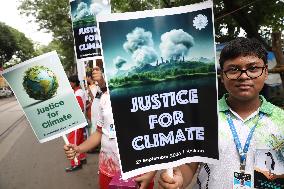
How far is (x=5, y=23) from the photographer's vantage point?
62250mm

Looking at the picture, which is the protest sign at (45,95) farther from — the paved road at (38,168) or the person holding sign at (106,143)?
the paved road at (38,168)

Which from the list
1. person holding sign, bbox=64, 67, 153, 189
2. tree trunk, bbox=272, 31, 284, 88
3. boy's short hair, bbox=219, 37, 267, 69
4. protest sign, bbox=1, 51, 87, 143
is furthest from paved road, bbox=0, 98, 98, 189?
boy's short hair, bbox=219, 37, 267, 69

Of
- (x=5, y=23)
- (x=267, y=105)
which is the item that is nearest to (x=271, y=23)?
(x=267, y=105)

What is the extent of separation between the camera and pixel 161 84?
1.88 meters

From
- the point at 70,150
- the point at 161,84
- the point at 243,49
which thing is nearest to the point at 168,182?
the point at 161,84

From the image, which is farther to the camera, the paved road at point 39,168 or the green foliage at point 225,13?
the green foliage at point 225,13

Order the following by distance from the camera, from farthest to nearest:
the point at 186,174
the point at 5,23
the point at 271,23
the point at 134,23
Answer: the point at 5,23, the point at 271,23, the point at 186,174, the point at 134,23

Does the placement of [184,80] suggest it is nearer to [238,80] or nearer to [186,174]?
[238,80]

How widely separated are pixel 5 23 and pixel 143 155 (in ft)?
215

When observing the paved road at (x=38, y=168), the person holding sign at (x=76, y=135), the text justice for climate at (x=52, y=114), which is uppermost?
the text justice for climate at (x=52, y=114)

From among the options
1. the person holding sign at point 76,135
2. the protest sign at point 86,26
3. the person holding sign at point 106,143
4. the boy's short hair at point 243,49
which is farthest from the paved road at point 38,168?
the boy's short hair at point 243,49

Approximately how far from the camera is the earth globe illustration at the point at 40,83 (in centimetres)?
309

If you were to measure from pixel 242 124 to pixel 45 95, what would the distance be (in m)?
1.82

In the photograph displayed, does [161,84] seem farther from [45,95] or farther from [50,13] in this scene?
[50,13]
